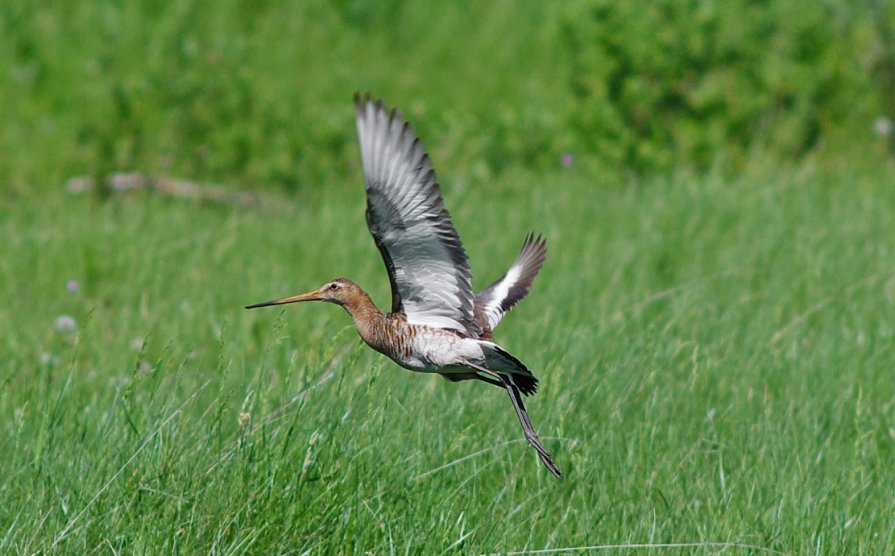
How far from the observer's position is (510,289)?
14.0 ft

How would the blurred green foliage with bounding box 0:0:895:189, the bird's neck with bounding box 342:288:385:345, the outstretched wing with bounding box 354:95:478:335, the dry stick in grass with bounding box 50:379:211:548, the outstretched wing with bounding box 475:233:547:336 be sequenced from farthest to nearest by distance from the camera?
the blurred green foliage with bounding box 0:0:895:189, the outstretched wing with bounding box 475:233:547:336, the bird's neck with bounding box 342:288:385:345, the outstretched wing with bounding box 354:95:478:335, the dry stick in grass with bounding box 50:379:211:548

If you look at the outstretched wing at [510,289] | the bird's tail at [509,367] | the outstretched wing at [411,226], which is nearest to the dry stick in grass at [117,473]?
the outstretched wing at [411,226]

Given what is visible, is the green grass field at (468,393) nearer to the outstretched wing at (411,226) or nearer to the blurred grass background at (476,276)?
the blurred grass background at (476,276)

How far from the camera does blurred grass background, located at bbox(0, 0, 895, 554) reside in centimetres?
330

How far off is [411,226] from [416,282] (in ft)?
0.72

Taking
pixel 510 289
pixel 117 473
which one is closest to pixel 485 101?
pixel 510 289

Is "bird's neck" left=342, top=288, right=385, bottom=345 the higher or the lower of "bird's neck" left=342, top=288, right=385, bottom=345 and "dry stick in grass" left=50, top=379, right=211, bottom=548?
the higher

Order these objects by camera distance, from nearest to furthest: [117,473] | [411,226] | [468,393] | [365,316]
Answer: [117,473] → [411,226] → [365,316] → [468,393]

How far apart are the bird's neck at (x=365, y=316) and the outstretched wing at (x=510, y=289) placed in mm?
470

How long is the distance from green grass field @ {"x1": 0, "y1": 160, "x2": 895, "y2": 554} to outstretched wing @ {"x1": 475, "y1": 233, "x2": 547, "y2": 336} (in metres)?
0.29

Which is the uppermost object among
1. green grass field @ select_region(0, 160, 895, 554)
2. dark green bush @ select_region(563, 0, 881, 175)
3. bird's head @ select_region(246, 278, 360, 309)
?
dark green bush @ select_region(563, 0, 881, 175)

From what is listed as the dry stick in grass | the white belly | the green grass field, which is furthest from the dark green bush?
the dry stick in grass

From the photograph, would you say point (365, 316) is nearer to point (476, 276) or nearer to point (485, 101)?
point (476, 276)

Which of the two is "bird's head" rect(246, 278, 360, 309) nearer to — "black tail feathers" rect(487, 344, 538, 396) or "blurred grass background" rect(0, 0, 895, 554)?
"blurred grass background" rect(0, 0, 895, 554)
